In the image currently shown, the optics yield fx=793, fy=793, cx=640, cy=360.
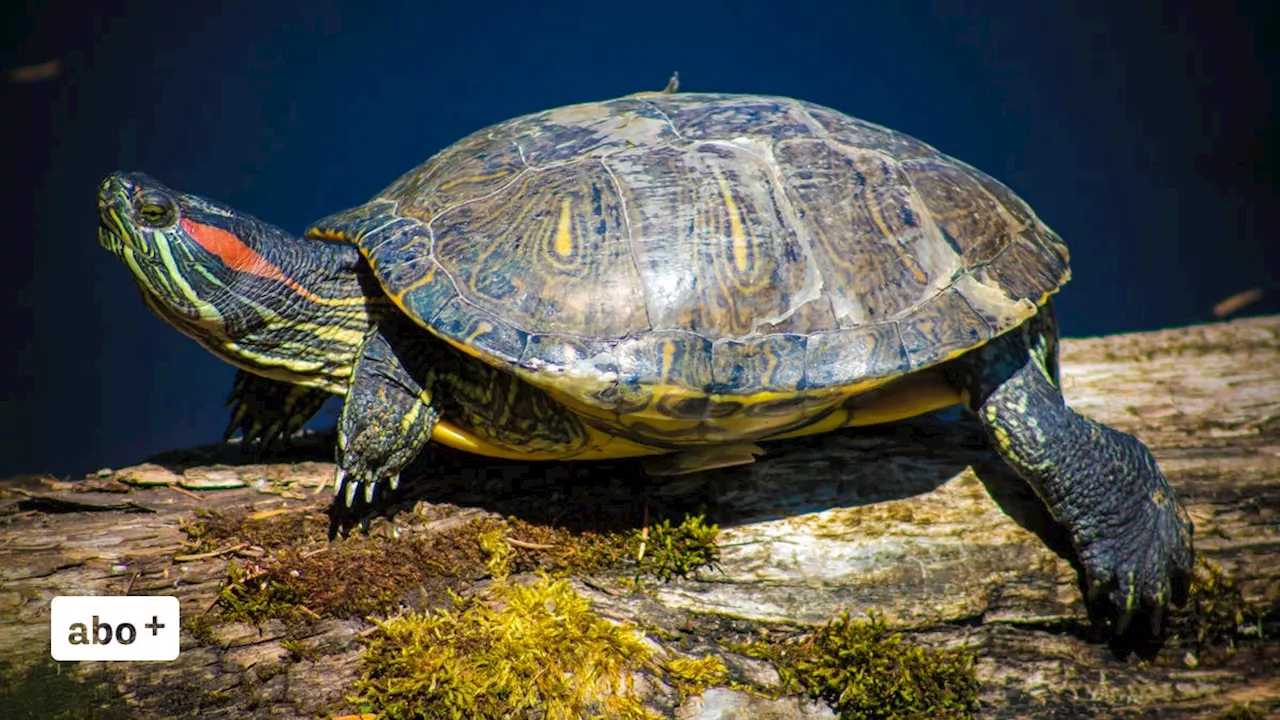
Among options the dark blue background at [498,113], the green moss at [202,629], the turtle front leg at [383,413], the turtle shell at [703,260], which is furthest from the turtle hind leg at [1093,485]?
the dark blue background at [498,113]

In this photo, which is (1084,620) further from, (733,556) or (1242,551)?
(733,556)

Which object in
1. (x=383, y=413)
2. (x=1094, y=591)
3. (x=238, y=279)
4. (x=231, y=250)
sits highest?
(x=231, y=250)

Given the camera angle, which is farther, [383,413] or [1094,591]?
[1094,591]

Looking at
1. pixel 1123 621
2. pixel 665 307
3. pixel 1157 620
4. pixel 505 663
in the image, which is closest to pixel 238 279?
pixel 665 307

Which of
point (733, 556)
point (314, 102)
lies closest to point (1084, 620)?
point (733, 556)

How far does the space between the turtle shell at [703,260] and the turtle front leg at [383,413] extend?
0.80 ft

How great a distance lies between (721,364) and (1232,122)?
8.32 m

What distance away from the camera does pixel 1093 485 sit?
2.95 m

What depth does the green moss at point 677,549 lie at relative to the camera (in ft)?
9.56

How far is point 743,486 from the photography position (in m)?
3.21

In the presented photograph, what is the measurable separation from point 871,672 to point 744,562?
568mm

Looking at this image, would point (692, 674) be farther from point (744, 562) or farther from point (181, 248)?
point (181, 248)

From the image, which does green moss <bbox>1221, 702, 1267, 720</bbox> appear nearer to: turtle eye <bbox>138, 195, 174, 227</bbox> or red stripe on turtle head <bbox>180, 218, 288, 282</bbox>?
red stripe on turtle head <bbox>180, 218, 288, 282</bbox>

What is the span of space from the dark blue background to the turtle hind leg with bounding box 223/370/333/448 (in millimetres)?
3528
